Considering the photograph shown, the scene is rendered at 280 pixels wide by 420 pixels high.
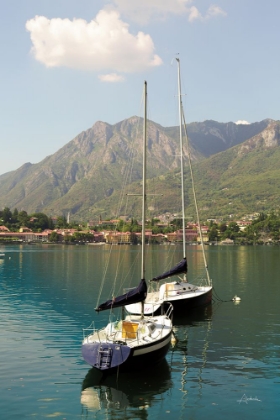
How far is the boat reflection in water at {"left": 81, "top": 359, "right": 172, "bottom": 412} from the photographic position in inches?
856

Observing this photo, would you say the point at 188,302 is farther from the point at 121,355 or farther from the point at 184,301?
the point at 121,355

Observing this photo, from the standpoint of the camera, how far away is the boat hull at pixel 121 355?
2361cm

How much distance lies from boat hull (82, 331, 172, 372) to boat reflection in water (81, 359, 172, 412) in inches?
24.7

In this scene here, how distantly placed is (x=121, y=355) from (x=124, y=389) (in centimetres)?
167

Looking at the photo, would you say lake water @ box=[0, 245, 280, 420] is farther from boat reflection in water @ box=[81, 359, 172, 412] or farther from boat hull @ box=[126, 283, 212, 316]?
boat hull @ box=[126, 283, 212, 316]

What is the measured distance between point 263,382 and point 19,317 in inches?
1051

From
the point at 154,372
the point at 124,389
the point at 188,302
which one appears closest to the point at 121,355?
the point at 124,389

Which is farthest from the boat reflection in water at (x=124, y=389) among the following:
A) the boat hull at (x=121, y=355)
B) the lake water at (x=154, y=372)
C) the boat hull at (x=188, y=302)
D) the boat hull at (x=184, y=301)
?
the boat hull at (x=188, y=302)

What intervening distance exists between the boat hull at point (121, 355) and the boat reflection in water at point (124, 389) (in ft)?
2.06

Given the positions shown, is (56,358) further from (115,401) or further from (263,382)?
(263,382)

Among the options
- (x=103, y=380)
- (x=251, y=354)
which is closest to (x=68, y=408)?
(x=103, y=380)

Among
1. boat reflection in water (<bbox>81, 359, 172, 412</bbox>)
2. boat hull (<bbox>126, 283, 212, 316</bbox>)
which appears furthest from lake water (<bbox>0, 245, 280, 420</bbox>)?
boat hull (<bbox>126, 283, 212, 316</bbox>)

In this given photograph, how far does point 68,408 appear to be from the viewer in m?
20.9

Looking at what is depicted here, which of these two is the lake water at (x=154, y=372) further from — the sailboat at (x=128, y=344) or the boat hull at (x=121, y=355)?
the sailboat at (x=128, y=344)
